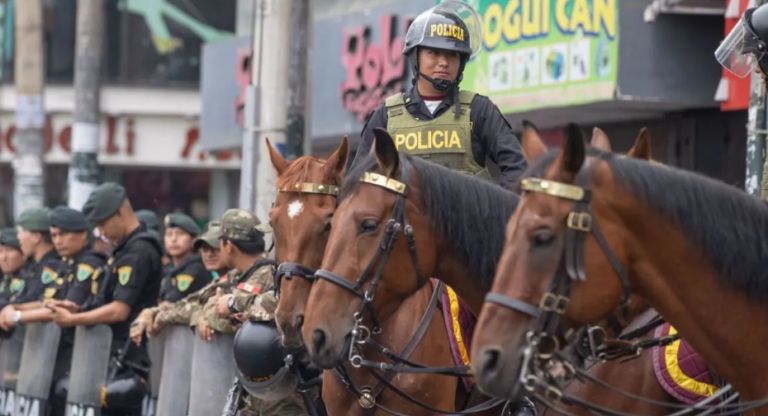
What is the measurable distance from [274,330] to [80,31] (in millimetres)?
12196

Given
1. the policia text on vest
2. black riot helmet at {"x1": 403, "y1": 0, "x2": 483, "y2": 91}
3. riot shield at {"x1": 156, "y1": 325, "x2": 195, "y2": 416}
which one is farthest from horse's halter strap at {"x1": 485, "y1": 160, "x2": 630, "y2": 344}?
riot shield at {"x1": 156, "y1": 325, "x2": 195, "y2": 416}

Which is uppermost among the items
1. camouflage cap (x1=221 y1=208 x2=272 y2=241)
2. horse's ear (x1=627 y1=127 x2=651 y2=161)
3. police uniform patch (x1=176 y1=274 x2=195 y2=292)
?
horse's ear (x1=627 y1=127 x2=651 y2=161)

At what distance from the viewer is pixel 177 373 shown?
948 centimetres

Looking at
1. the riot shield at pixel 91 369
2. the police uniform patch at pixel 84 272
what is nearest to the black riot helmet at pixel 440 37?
the riot shield at pixel 91 369

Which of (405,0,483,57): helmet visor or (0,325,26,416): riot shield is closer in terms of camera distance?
(405,0,483,57): helmet visor

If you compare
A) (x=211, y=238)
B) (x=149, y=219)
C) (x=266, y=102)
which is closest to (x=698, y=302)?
(x=211, y=238)

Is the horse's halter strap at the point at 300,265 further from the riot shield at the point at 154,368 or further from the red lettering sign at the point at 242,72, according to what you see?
the red lettering sign at the point at 242,72

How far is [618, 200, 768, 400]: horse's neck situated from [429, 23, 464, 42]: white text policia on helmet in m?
2.40

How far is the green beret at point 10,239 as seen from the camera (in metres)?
13.6

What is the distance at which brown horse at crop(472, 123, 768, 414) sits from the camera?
183 inches

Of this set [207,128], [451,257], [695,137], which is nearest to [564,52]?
[695,137]

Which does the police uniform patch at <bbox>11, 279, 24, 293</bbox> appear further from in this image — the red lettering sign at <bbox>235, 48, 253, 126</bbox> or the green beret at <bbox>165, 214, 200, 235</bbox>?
the red lettering sign at <bbox>235, 48, 253, 126</bbox>

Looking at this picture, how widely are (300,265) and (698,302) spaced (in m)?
2.42

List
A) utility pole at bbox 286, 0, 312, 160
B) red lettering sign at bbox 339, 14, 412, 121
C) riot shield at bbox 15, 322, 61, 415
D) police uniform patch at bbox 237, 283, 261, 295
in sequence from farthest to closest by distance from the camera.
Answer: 1. red lettering sign at bbox 339, 14, 412, 121
2. utility pole at bbox 286, 0, 312, 160
3. riot shield at bbox 15, 322, 61, 415
4. police uniform patch at bbox 237, 283, 261, 295
